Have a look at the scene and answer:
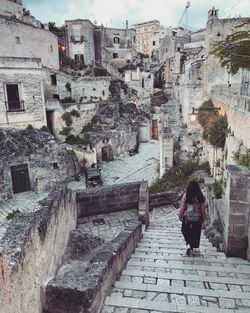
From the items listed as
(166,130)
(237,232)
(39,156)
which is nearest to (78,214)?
(237,232)

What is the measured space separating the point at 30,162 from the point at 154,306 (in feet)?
50.5

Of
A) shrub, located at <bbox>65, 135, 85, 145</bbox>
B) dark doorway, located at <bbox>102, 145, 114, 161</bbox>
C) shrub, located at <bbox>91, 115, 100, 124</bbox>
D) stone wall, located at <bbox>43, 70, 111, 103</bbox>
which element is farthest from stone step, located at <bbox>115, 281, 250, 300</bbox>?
stone wall, located at <bbox>43, 70, 111, 103</bbox>

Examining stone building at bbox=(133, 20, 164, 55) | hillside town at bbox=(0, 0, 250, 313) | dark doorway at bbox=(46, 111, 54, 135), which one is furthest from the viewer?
stone building at bbox=(133, 20, 164, 55)

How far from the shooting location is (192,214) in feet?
16.1

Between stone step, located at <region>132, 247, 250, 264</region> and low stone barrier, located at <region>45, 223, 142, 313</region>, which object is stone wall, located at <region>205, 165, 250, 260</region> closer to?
stone step, located at <region>132, 247, 250, 264</region>

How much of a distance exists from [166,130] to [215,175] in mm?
4891

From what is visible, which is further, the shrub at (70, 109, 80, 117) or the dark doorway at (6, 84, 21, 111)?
the shrub at (70, 109, 80, 117)

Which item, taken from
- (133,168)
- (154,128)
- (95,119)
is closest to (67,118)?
(95,119)

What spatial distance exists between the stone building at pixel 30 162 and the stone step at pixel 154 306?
14.3 metres

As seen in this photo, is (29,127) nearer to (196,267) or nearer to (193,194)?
(193,194)

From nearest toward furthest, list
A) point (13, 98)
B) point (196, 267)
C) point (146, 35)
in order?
point (196, 267)
point (13, 98)
point (146, 35)

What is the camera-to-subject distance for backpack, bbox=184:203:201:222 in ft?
16.1

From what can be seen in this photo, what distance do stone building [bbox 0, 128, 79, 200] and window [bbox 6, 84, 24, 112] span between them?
165cm

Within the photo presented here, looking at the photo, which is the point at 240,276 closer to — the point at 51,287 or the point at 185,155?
the point at 51,287
